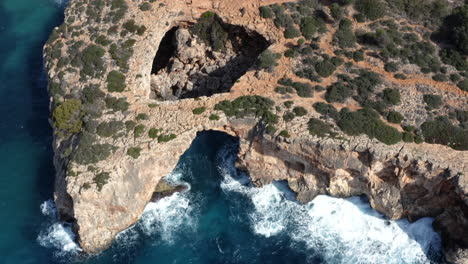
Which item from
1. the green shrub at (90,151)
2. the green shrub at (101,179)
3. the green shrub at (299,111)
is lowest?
the green shrub at (101,179)

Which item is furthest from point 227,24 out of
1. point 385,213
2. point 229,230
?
point 385,213

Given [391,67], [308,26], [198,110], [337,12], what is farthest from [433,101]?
[198,110]

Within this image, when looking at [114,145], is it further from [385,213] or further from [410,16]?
[410,16]

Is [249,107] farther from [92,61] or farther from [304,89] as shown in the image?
[92,61]

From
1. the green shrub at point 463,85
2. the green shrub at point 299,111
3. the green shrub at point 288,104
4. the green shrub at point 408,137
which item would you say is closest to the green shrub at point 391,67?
the green shrub at point 463,85

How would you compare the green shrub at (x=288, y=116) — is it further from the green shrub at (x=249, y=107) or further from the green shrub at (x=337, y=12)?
the green shrub at (x=337, y=12)

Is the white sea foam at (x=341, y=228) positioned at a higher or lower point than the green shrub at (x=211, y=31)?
lower
